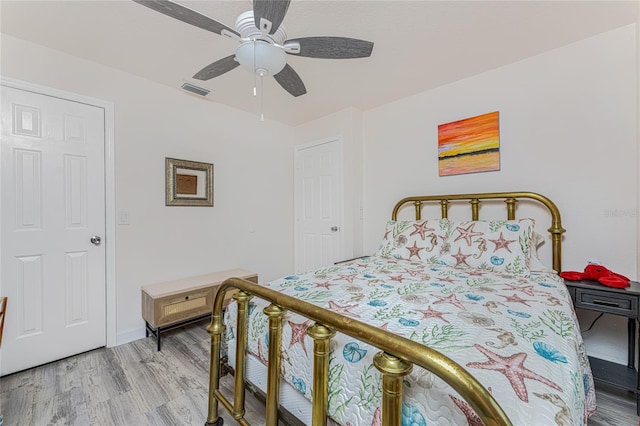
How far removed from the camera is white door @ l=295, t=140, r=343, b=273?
136 inches

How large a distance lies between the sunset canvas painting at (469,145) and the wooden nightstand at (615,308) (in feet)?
3.77

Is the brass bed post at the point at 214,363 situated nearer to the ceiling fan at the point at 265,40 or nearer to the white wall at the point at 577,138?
the ceiling fan at the point at 265,40

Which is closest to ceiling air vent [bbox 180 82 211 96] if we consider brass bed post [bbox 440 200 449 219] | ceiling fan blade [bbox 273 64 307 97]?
ceiling fan blade [bbox 273 64 307 97]

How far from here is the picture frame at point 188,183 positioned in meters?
2.75

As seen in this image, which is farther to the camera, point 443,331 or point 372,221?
point 372,221

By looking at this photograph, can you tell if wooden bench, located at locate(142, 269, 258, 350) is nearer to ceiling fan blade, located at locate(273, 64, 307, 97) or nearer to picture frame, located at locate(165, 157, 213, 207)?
picture frame, located at locate(165, 157, 213, 207)

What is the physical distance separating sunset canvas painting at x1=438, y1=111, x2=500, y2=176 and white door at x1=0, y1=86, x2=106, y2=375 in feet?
10.4

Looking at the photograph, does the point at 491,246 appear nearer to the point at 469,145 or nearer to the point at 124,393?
the point at 469,145

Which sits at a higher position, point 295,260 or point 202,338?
point 295,260

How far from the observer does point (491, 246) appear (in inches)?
82.1

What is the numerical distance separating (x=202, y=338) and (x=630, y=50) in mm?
4044

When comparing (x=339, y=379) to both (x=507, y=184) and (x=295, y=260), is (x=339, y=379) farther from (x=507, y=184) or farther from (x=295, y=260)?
(x=295, y=260)

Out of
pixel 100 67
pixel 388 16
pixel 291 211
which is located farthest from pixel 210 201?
pixel 388 16

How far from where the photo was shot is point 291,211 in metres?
3.97
